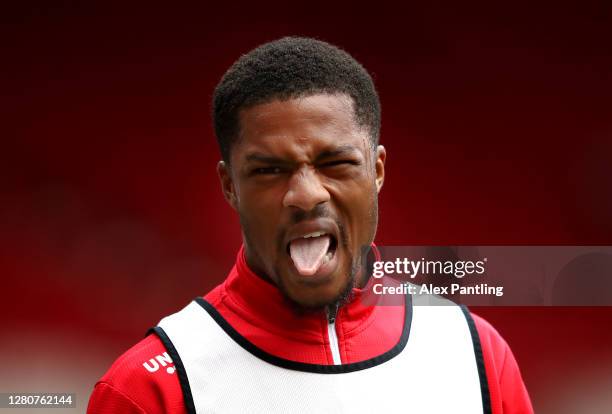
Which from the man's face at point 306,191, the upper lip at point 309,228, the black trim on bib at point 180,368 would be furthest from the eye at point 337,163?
the black trim on bib at point 180,368

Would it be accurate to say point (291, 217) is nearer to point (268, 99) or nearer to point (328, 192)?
point (328, 192)

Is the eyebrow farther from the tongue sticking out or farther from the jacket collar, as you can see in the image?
the jacket collar

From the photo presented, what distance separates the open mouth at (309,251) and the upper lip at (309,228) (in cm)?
1

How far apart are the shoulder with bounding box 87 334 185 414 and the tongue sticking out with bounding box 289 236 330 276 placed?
14.2 inches

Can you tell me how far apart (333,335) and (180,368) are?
0.35 m

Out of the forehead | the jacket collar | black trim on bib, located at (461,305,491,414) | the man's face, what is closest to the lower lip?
the man's face

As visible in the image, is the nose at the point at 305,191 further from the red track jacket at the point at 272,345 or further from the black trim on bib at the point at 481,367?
the black trim on bib at the point at 481,367

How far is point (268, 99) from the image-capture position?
157cm

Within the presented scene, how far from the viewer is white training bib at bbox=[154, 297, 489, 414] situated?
1619 millimetres

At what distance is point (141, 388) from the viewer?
1.59m

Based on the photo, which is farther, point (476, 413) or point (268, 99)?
point (476, 413)

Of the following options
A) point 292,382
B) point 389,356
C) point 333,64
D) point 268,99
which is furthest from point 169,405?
point 333,64

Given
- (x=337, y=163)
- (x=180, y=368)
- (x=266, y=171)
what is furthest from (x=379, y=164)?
(x=180, y=368)

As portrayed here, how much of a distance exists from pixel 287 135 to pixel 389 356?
0.57 meters
